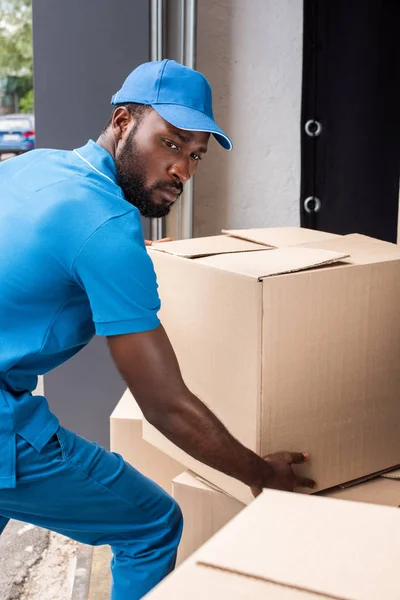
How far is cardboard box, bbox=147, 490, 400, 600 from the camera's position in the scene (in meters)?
0.75

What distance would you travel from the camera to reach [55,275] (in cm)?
124

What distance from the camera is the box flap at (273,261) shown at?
135 cm

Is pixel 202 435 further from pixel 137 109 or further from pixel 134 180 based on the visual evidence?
pixel 137 109

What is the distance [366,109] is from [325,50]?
0.22m


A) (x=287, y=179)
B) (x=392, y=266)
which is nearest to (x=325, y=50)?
(x=287, y=179)

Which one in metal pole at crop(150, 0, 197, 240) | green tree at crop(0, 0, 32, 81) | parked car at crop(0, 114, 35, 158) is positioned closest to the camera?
metal pole at crop(150, 0, 197, 240)

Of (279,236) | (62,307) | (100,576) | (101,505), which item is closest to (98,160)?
(62,307)

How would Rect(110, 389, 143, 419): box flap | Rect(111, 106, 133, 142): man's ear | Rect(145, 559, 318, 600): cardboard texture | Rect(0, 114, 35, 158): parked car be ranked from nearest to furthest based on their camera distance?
Rect(145, 559, 318, 600): cardboard texture → Rect(111, 106, 133, 142): man's ear → Rect(110, 389, 143, 419): box flap → Rect(0, 114, 35, 158): parked car

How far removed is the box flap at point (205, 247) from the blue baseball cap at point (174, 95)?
253mm

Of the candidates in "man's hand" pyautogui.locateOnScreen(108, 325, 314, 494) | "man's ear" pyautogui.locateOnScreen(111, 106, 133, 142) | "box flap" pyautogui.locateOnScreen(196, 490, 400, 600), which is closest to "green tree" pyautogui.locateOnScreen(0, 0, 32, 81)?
"man's ear" pyautogui.locateOnScreen(111, 106, 133, 142)

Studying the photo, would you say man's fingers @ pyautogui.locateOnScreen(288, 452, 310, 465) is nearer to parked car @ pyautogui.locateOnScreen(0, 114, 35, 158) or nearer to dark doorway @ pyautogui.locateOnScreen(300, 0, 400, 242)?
dark doorway @ pyautogui.locateOnScreen(300, 0, 400, 242)

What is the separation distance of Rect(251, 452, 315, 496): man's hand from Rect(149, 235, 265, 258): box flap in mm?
444

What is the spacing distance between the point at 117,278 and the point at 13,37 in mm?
8684

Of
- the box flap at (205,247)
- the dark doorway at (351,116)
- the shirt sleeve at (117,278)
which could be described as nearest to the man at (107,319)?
the shirt sleeve at (117,278)
